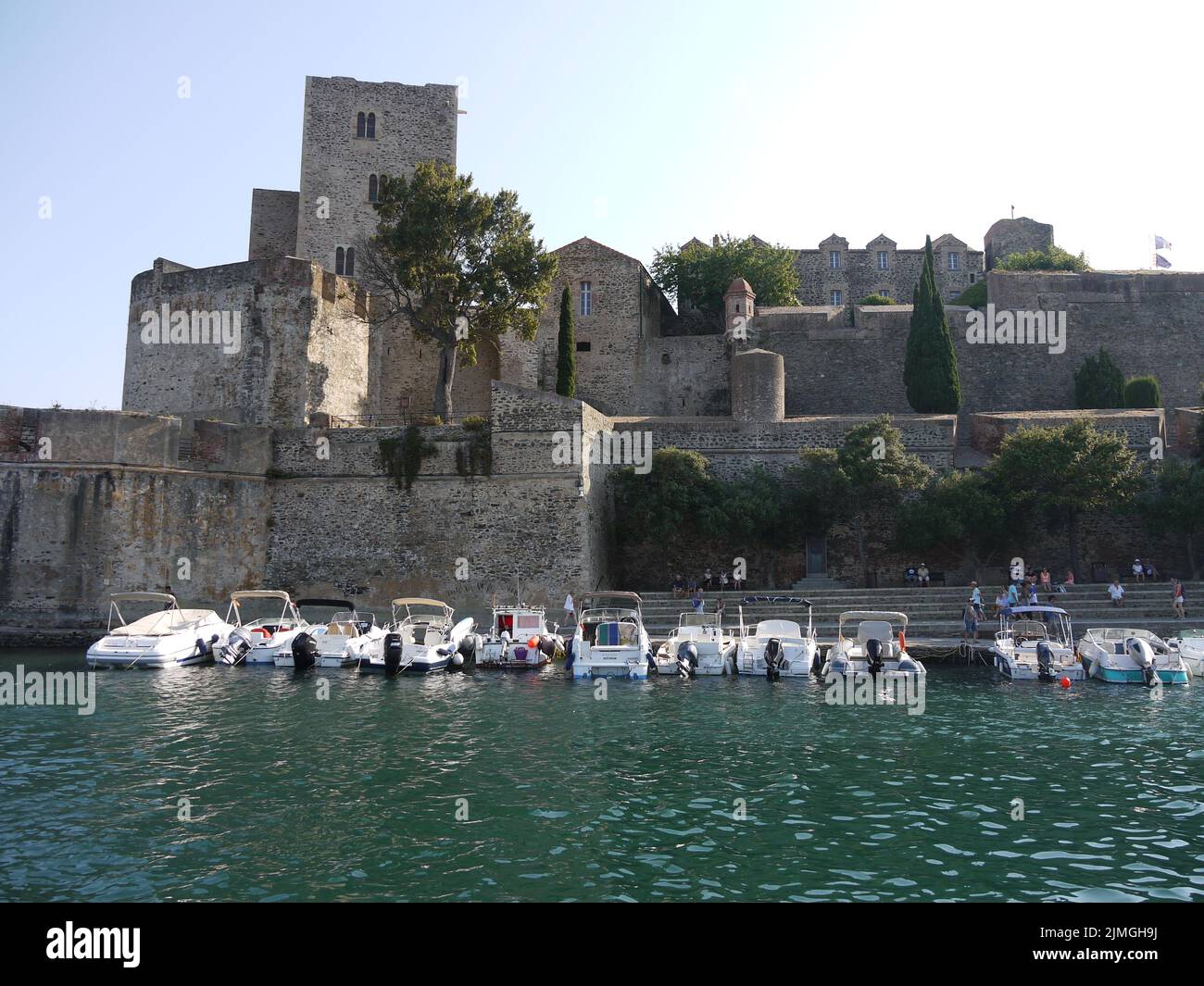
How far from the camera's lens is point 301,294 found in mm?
29781

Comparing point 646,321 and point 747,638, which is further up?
point 646,321

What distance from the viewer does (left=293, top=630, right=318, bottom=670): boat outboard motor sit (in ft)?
68.1

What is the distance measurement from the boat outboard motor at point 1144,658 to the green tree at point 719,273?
26282mm

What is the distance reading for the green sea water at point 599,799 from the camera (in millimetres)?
7957

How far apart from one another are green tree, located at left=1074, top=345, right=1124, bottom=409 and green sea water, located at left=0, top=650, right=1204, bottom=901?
70.8ft

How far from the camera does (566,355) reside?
Result: 34.8m

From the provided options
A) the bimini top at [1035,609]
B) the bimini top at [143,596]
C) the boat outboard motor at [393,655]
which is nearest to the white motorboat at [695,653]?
the boat outboard motor at [393,655]

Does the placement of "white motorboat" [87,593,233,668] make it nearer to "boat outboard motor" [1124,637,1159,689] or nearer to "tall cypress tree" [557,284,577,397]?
"tall cypress tree" [557,284,577,397]

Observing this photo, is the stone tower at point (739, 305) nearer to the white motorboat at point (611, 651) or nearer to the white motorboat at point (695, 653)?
the white motorboat at point (695, 653)

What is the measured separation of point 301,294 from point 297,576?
923 centimetres

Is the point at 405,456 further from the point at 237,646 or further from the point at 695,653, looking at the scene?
the point at 695,653
